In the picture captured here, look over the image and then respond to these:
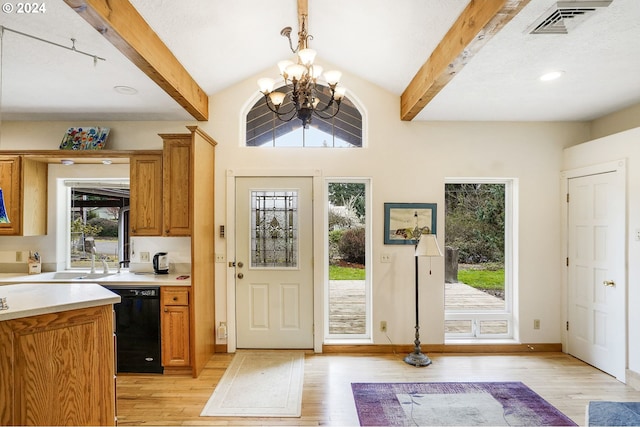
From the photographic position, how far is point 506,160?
3.62 metres

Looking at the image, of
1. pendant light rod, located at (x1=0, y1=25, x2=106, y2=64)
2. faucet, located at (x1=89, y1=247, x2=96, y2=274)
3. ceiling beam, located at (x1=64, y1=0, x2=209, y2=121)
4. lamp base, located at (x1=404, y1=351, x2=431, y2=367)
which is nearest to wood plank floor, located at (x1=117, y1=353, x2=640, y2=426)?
lamp base, located at (x1=404, y1=351, x2=431, y2=367)

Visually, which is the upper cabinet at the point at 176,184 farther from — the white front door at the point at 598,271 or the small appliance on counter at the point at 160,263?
the white front door at the point at 598,271

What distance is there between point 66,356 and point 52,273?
2278mm

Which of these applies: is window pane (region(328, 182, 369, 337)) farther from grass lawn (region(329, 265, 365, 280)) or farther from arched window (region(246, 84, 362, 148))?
arched window (region(246, 84, 362, 148))

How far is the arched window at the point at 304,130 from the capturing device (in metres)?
3.65

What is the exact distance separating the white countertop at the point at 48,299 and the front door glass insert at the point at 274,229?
1652 mm

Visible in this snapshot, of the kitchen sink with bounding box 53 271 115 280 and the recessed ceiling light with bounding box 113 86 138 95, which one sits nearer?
the recessed ceiling light with bounding box 113 86 138 95

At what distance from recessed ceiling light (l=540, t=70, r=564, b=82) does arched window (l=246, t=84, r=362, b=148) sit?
1756mm

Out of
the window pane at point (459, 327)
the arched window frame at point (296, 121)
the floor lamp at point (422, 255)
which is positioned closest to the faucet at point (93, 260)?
the arched window frame at point (296, 121)

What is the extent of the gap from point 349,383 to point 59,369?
2.17 metres

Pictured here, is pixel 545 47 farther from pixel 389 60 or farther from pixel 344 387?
pixel 344 387

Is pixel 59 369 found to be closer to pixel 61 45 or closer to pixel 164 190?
pixel 164 190

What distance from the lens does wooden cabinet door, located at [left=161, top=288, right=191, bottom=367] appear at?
302cm

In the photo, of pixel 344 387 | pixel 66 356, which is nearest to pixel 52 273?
pixel 66 356
